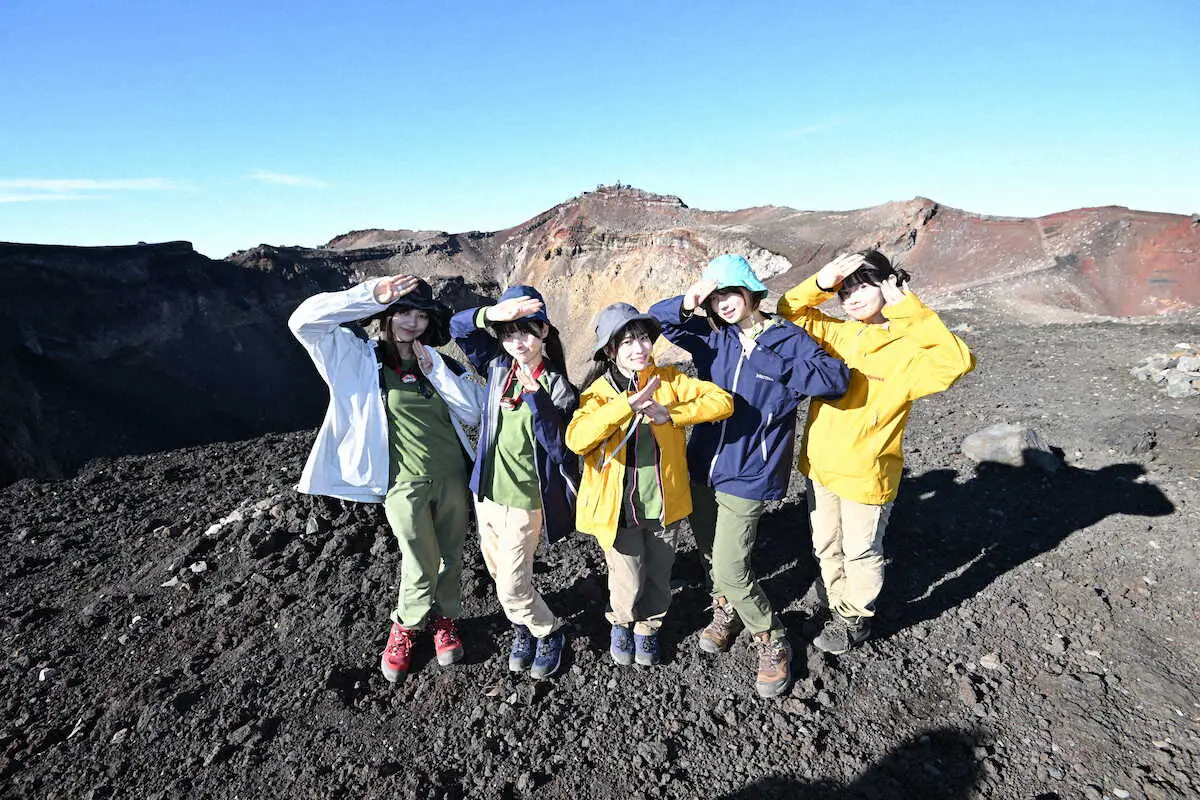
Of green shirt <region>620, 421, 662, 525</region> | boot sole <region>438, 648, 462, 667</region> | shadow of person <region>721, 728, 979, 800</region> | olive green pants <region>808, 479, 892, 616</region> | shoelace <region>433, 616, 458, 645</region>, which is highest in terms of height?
green shirt <region>620, 421, 662, 525</region>

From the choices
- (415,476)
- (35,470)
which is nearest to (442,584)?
(415,476)

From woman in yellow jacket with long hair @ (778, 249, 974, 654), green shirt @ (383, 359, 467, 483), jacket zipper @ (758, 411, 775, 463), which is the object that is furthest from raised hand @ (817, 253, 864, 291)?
green shirt @ (383, 359, 467, 483)

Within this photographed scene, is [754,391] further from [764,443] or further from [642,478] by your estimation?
[642,478]

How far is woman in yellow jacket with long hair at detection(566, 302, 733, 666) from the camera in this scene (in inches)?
99.1

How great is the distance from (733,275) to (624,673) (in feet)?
6.90

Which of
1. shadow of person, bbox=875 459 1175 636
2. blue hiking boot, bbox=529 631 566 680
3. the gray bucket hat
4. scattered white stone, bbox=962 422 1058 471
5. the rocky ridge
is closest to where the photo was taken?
the gray bucket hat

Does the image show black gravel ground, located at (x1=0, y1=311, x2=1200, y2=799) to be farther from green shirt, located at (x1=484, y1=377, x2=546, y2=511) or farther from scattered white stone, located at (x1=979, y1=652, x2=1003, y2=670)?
green shirt, located at (x1=484, y1=377, x2=546, y2=511)

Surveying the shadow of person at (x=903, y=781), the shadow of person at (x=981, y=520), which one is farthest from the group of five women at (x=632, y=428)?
the shadow of person at (x=981, y=520)

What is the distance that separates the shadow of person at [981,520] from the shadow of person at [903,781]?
0.79 m

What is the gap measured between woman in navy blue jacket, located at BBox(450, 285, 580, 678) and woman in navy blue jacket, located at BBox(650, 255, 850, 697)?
0.65 m

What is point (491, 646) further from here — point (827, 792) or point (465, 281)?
point (465, 281)

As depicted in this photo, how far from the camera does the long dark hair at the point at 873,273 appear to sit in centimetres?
268

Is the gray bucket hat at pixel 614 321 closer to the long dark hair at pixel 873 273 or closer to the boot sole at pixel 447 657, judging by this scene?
the long dark hair at pixel 873 273

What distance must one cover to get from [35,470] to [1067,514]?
17.1 m
